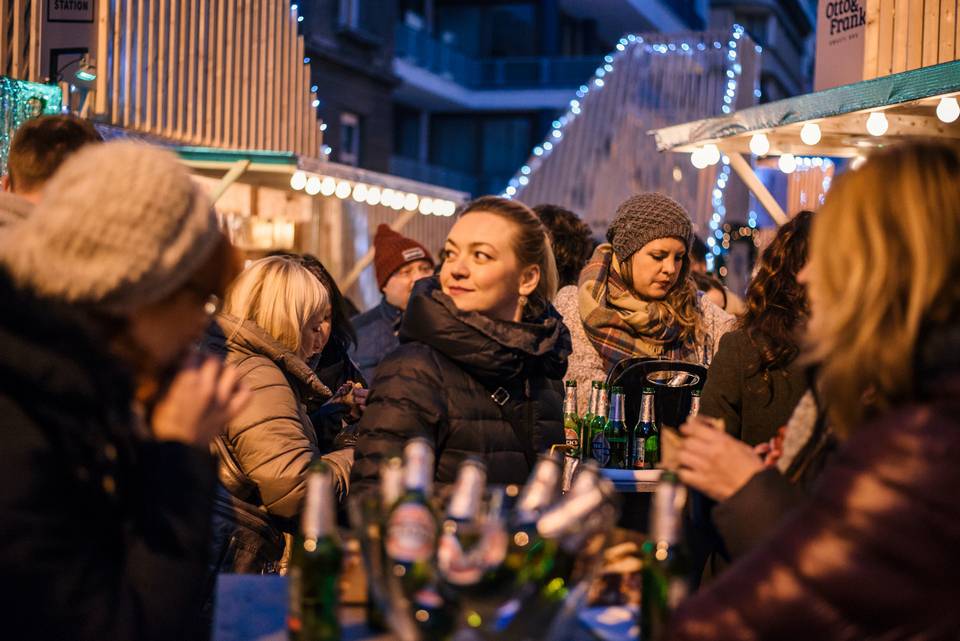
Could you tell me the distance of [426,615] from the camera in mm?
1852

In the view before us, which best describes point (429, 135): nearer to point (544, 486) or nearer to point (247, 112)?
point (247, 112)

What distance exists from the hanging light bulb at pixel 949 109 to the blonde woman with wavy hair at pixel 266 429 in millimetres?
3620

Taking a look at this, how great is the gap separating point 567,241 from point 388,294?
1.34 metres

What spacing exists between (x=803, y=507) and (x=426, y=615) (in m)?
0.64

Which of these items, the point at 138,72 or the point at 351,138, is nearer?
the point at 138,72

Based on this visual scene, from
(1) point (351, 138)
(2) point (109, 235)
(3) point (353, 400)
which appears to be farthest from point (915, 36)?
(1) point (351, 138)

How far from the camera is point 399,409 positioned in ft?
9.98

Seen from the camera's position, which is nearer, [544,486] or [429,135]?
[544,486]

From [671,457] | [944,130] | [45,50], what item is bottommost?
[671,457]

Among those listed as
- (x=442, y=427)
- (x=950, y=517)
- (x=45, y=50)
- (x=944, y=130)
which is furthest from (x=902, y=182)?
(x=45, y=50)

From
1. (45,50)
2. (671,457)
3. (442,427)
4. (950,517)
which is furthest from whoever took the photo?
(45,50)

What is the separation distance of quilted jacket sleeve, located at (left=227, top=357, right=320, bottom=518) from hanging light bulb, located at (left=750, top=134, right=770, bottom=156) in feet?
16.3

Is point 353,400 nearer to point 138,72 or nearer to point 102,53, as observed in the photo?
point 102,53

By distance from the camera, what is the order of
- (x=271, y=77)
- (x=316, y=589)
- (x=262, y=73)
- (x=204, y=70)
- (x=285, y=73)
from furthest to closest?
(x=285, y=73), (x=271, y=77), (x=262, y=73), (x=204, y=70), (x=316, y=589)
